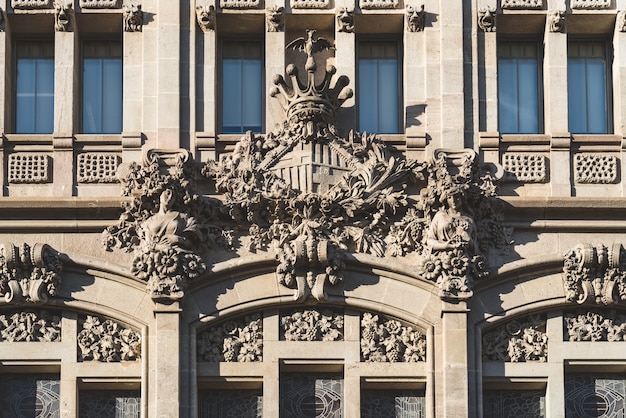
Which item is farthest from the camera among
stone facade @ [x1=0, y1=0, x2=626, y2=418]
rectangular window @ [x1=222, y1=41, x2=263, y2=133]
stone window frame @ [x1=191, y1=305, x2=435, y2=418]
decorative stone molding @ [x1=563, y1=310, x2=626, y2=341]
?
rectangular window @ [x1=222, y1=41, x2=263, y2=133]

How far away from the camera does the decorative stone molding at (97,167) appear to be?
4325 centimetres

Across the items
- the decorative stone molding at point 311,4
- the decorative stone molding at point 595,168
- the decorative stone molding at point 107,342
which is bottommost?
the decorative stone molding at point 107,342

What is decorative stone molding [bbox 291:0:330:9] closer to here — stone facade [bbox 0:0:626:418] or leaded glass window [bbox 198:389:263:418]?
stone facade [bbox 0:0:626:418]

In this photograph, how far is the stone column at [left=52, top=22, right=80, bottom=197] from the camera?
43281 mm

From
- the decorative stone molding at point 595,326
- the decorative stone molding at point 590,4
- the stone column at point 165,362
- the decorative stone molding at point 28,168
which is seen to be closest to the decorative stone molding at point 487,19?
the decorative stone molding at point 590,4

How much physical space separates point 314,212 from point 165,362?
12.0ft

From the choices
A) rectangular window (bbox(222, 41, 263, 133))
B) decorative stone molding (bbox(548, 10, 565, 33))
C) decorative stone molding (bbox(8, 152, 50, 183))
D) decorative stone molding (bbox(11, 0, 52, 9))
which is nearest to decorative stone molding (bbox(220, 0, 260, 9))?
rectangular window (bbox(222, 41, 263, 133))

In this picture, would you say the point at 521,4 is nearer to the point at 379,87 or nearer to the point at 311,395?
the point at 379,87

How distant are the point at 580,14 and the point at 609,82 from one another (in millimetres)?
1390

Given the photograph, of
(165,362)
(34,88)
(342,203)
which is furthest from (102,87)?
(165,362)

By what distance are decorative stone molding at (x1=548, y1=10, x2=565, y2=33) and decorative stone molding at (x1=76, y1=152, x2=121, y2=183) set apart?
8.06 meters

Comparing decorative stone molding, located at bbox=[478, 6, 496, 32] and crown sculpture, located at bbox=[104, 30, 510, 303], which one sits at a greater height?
decorative stone molding, located at bbox=[478, 6, 496, 32]

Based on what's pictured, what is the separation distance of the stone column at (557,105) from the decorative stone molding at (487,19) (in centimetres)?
98

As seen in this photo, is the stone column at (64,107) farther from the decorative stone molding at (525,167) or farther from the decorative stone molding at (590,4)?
the decorative stone molding at (590,4)
